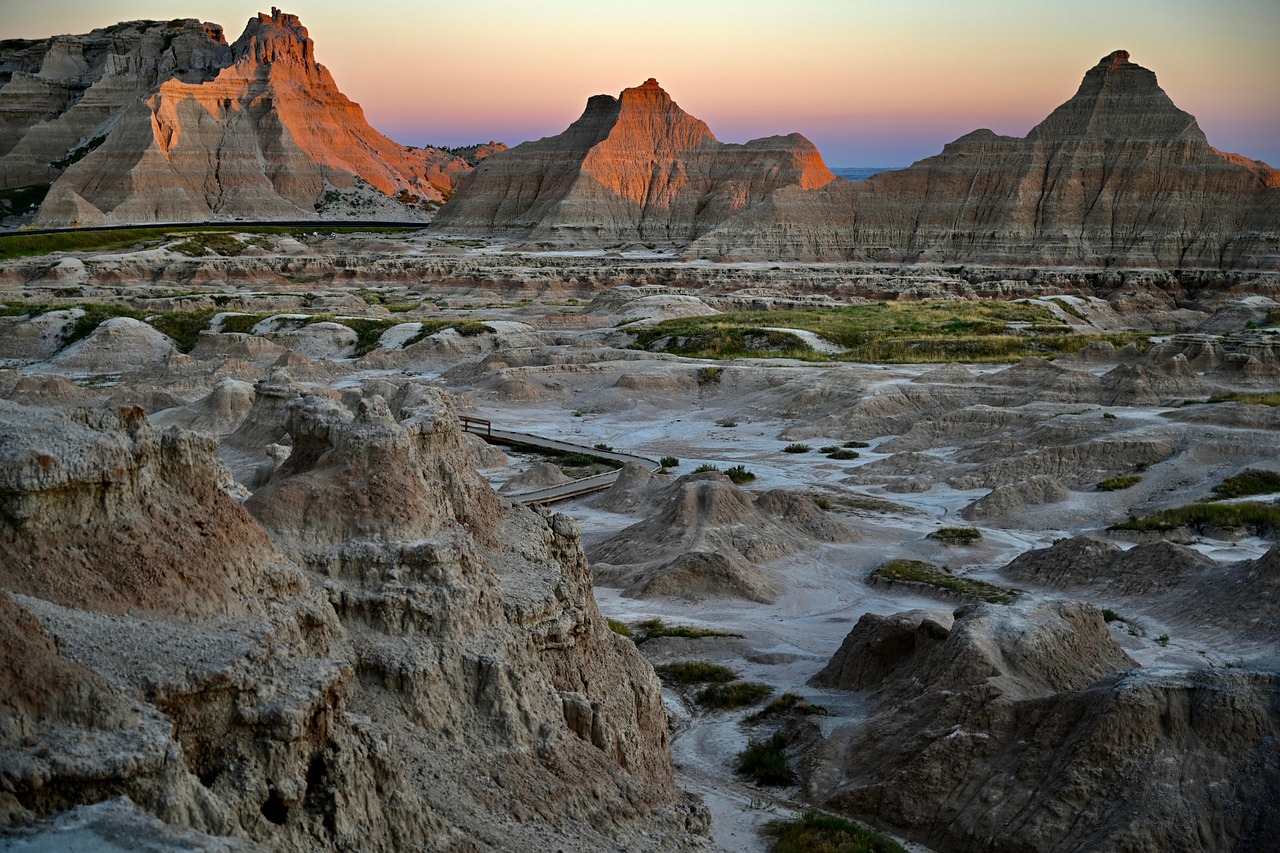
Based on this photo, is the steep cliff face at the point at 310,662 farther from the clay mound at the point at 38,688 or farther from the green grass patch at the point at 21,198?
the green grass patch at the point at 21,198

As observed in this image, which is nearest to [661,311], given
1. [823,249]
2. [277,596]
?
[823,249]

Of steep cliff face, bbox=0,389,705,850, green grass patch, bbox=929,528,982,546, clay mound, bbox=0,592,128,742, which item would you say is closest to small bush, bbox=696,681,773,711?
steep cliff face, bbox=0,389,705,850

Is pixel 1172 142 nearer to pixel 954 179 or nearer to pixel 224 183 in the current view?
pixel 954 179

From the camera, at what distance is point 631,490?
32531mm

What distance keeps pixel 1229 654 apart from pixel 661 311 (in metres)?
53.6

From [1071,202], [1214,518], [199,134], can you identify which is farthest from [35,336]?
[199,134]

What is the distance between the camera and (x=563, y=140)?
135000mm

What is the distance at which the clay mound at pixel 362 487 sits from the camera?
11.4 metres

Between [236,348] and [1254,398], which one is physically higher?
[1254,398]

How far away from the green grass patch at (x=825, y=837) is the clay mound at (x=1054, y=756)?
0.72 metres

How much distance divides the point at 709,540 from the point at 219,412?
1732 cm

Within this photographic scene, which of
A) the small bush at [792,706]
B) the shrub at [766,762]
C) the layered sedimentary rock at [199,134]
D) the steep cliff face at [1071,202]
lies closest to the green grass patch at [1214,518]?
the small bush at [792,706]

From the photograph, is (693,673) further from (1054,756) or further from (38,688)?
(38,688)

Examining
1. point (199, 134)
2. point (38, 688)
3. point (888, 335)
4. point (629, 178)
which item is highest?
point (199, 134)
